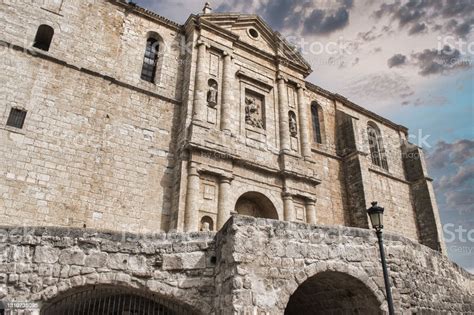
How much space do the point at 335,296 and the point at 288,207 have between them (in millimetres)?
7099

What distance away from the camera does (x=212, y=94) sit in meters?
14.4

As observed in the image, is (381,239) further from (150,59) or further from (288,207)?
(150,59)

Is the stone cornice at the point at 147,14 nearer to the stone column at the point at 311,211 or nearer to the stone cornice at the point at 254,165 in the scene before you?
the stone cornice at the point at 254,165

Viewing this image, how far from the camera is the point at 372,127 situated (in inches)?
892

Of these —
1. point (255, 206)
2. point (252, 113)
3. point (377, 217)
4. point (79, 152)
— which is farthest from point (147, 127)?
point (377, 217)

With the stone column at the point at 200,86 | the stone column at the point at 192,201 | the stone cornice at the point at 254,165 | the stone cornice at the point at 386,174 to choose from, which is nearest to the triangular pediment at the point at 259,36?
the stone column at the point at 200,86

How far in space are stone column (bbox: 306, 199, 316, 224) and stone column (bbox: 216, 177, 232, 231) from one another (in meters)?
3.88

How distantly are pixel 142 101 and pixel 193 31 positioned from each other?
4149mm

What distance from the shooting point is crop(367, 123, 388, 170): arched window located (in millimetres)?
21328

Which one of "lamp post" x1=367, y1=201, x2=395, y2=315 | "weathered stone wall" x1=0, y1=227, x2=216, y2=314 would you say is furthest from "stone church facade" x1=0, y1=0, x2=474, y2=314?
"lamp post" x1=367, y1=201, x2=395, y2=315

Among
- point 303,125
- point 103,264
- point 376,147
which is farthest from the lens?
point 376,147

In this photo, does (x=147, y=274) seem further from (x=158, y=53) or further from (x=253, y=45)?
(x=253, y=45)

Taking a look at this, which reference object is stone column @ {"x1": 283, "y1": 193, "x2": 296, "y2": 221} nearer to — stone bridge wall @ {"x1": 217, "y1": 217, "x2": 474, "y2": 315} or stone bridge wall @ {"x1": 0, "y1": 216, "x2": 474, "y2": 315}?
stone bridge wall @ {"x1": 217, "y1": 217, "x2": 474, "y2": 315}

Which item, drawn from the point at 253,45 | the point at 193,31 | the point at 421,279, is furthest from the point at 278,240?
the point at 253,45
